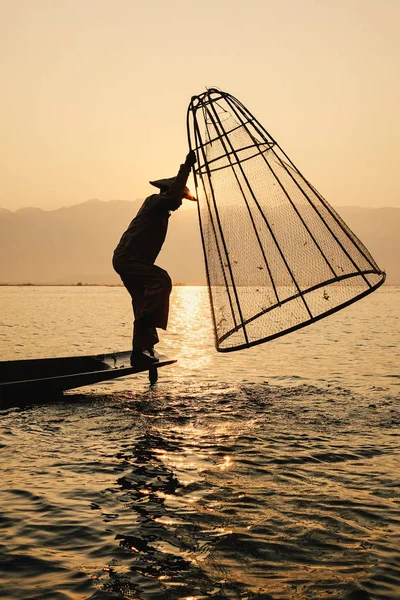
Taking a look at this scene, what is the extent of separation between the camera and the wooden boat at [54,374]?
9.51 meters

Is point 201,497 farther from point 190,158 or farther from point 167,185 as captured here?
point 167,185

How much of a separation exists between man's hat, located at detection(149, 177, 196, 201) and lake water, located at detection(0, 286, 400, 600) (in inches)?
124

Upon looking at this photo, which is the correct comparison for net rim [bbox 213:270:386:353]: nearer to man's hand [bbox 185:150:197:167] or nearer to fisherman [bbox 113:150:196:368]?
fisherman [bbox 113:150:196:368]

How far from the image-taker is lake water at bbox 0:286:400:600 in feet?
14.0

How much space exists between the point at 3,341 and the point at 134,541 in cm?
2148

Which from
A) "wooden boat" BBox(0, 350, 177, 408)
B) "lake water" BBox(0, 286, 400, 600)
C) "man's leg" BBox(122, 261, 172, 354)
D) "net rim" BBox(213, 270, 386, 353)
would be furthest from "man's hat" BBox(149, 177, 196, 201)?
"lake water" BBox(0, 286, 400, 600)

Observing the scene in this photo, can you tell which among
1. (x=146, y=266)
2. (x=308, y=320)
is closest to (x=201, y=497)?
(x=308, y=320)

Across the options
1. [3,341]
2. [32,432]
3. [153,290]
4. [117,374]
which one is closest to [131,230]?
[153,290]

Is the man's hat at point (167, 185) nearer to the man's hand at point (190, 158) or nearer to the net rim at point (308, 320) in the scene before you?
the man's hand at point (190, 158)

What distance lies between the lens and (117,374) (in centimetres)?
1021

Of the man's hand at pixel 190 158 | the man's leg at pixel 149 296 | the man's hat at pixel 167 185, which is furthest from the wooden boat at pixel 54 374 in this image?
the man's hand at pixel 190 158

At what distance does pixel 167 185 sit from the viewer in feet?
32.3

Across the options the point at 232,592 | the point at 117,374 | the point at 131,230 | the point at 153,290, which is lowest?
the point at 232,592

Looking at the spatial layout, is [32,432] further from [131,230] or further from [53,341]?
[53,341]
